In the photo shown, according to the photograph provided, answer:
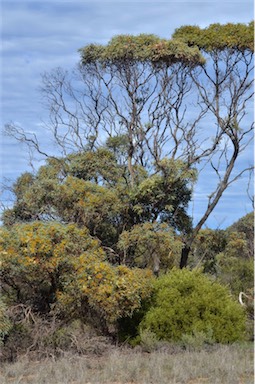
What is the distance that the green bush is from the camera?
13.7 metres

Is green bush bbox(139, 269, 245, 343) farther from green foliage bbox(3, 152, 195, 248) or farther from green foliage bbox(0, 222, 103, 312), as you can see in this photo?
green foliage bbox(3, 152, 195, 248)

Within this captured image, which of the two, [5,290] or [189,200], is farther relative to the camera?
[189,200]

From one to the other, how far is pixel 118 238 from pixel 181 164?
3042mm

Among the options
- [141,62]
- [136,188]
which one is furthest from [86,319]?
[141,62]

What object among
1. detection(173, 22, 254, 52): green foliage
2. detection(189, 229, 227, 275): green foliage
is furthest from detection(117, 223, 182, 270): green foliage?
detection(189, 229, 227, 275): green foliage

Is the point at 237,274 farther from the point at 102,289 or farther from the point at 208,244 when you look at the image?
the point at 102,289

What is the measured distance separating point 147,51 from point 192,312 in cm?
968

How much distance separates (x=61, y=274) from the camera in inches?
505

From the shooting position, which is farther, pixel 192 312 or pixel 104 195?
pixel 104 195

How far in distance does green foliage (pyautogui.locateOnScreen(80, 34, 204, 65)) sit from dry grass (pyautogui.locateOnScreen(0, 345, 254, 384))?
1108 centimetres

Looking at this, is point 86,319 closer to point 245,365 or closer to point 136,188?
point 245,365

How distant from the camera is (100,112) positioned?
21.9 meters

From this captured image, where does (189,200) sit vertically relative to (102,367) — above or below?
above

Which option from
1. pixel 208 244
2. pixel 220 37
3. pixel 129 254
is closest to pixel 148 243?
pixel 129 254
